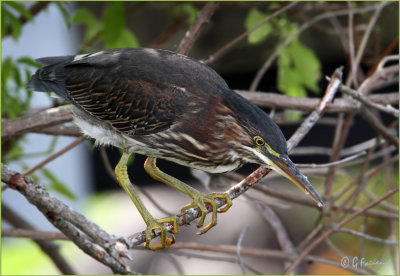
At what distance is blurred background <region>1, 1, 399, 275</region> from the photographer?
3.54 meters

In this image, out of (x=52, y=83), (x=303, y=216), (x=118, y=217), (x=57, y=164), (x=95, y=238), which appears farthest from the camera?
(x=57, y=164)

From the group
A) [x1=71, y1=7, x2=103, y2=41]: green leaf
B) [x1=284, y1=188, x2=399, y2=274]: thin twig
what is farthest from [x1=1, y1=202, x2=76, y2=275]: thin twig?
[x1=284, y1=188, x2=399, y2=274]: thin twig

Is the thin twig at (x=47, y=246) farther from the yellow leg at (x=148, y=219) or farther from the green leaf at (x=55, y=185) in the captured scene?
the yellow leg at (x=148, y=219)

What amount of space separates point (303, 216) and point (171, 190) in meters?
1.69

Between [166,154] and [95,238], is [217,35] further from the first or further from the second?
[95,238]

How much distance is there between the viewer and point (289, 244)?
11.3ft

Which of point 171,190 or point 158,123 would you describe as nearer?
point 158,123

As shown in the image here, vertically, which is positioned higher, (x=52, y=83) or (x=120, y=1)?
(x=120, y=1)

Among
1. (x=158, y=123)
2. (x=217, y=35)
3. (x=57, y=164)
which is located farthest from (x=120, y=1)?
(x=57, y=164)

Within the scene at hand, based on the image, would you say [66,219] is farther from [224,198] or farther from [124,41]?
[124,41]

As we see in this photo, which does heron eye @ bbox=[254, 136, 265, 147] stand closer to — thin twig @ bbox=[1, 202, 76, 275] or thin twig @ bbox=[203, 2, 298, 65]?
thin twig @ bbox=[203, 2, 298, 65]

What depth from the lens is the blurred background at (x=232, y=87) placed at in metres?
3.54

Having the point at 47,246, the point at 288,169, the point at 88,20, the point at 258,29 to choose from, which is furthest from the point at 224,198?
the point at 88,20

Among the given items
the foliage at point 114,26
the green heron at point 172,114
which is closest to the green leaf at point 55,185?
the foliage at point 114,26
